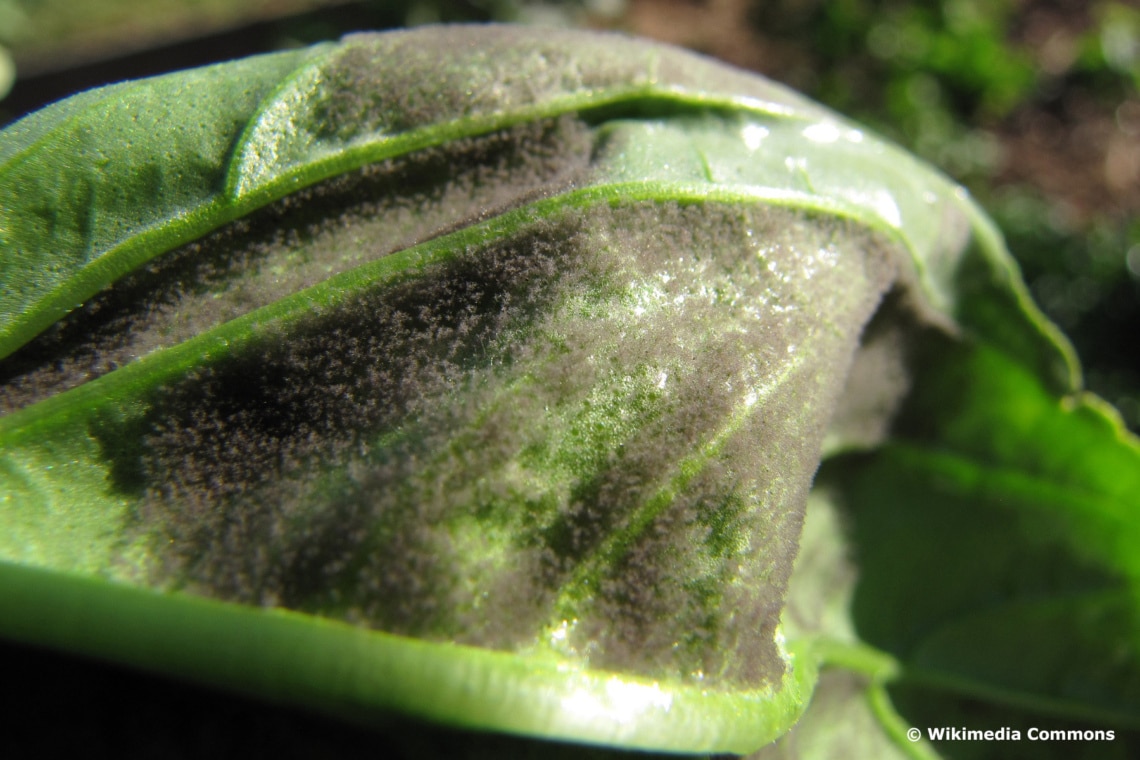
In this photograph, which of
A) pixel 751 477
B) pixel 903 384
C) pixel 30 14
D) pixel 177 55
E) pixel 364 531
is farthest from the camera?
pixel 30 14

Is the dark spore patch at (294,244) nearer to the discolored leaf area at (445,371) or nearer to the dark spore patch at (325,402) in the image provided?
the discolored leaf area at (445,371)

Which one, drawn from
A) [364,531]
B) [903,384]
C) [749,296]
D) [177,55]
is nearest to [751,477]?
[749,296]

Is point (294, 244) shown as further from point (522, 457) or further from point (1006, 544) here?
point (1006, 544)

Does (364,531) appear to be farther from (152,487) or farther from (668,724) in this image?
(668,724)

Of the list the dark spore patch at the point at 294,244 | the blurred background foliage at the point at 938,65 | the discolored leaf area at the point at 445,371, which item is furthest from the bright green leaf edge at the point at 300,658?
the blurred background foliage at the point at 938,65

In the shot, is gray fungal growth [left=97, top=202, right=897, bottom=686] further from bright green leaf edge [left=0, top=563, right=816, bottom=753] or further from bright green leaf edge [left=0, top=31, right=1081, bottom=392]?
bright green leaf edge [left=0, top=31, right=1081, bottom=392]

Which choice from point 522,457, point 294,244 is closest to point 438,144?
point 294,244
